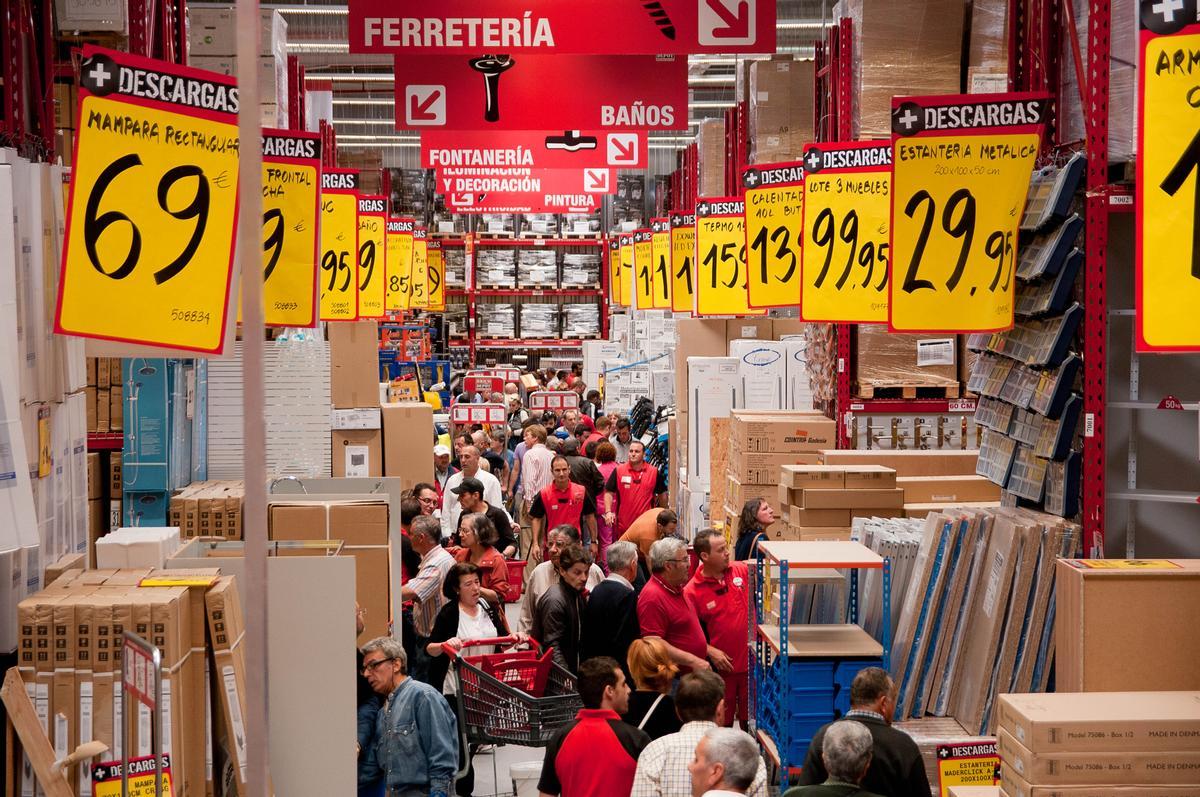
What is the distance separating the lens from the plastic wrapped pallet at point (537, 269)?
119 feet

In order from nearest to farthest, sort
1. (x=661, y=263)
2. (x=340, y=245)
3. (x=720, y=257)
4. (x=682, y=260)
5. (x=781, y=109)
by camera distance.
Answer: (x=340, y=245) < (x=720, y=257) < (x=781, y=109) < (x=682, y=260) < (x=661, y=263)

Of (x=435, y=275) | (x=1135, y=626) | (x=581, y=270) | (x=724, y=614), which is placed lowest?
(x=724, y=614)

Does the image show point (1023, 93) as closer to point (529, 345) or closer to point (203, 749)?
point (203, 749)

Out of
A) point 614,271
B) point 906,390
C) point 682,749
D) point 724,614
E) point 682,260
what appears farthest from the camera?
point 614,271

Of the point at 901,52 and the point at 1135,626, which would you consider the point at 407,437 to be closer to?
the point at 901,52

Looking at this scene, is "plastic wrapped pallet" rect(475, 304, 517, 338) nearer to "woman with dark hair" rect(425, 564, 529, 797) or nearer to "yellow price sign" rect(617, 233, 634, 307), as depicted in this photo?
"yellow price sign" rect(617, 233, 634, 307)

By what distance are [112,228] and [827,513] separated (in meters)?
4.93

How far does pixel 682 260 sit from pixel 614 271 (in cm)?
1620

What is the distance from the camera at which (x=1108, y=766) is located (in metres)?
4.14

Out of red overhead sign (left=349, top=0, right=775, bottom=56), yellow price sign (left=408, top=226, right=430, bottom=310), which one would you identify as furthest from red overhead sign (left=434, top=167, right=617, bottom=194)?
yellow price sign (left=408, top=226, right=430, bottom=310)

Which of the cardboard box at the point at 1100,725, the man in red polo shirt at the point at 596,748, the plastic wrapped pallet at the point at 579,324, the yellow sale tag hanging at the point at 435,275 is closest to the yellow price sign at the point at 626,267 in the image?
the yellow sale tag hanging at the point at 435,275

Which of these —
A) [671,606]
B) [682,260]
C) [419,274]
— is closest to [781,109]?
[682,260]

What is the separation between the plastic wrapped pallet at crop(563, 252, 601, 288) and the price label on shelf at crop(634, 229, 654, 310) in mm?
14869

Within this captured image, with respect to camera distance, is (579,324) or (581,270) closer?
(581,270)
